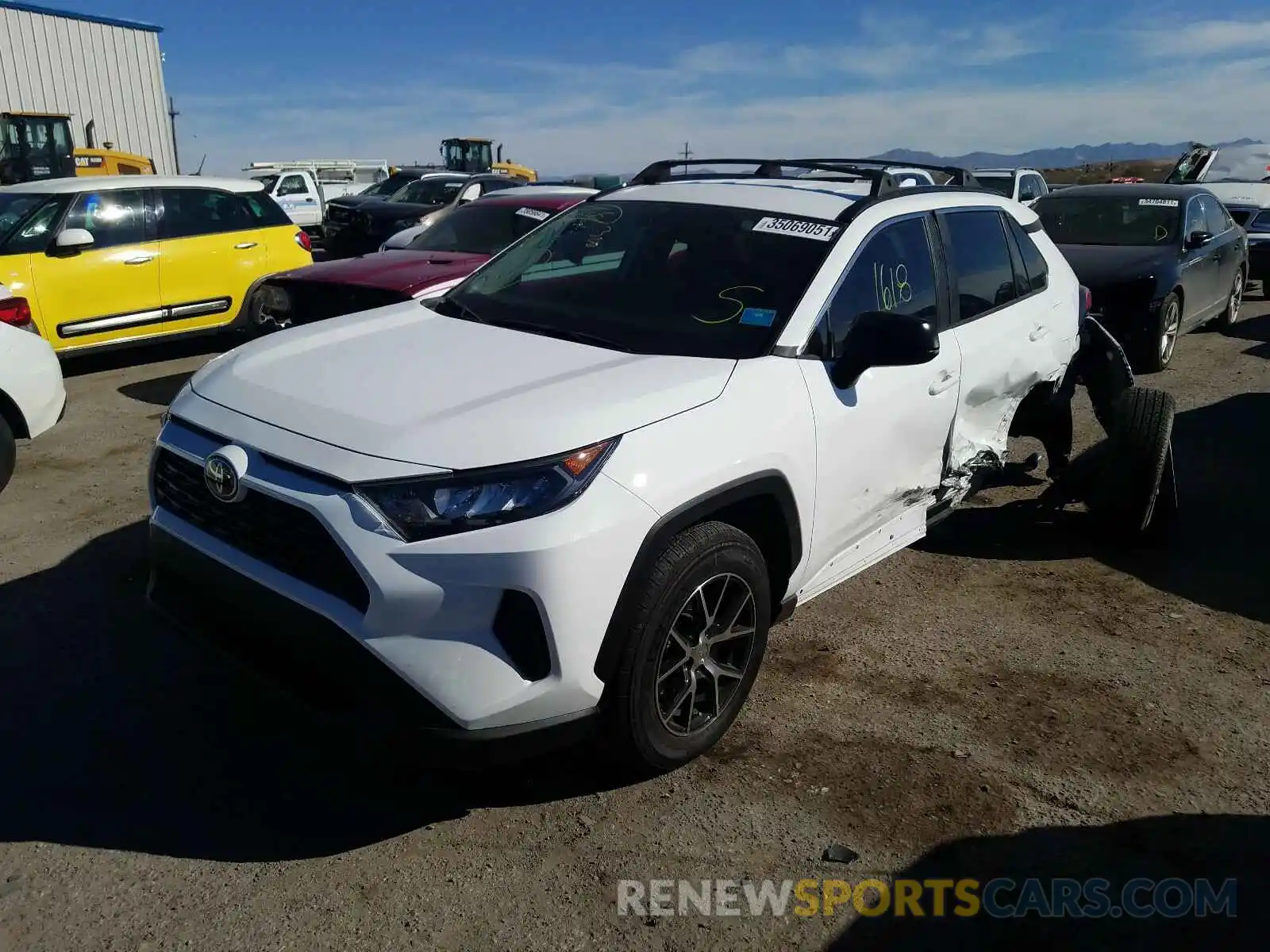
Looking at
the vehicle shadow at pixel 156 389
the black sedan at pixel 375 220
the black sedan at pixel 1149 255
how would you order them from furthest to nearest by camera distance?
the black sedan at pixel 375 220 < the black sedan at pixel 1149 255 < the vehicle shadow at pixel 156 389

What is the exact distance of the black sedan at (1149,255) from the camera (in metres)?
8.77

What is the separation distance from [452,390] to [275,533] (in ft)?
2.08

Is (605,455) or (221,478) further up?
(605,455)

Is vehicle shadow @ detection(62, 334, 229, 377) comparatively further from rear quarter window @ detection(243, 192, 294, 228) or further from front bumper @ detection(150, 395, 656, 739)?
front bumper @ detection(150, 395, 656, 739)

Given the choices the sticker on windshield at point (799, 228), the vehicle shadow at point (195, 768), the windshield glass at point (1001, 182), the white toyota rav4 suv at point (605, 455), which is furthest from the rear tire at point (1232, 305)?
the vehicle shadow at point (195, 768)

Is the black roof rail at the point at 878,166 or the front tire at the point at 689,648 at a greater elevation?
the black roof rail at the point at 878,166

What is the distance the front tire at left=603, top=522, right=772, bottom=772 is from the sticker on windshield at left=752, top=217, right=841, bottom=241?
1.23 metres

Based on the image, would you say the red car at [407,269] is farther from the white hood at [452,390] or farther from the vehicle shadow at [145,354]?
the white hood at [452,390]

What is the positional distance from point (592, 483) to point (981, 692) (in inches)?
77.5

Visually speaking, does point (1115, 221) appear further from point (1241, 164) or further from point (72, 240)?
point (1241, 164)

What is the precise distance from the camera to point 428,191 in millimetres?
19328

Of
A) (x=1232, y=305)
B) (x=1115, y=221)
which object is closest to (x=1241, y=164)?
(x=1232, y=305)

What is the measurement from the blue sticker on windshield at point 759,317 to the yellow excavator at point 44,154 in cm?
2446

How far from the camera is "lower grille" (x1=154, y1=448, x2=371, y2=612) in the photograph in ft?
8.59
